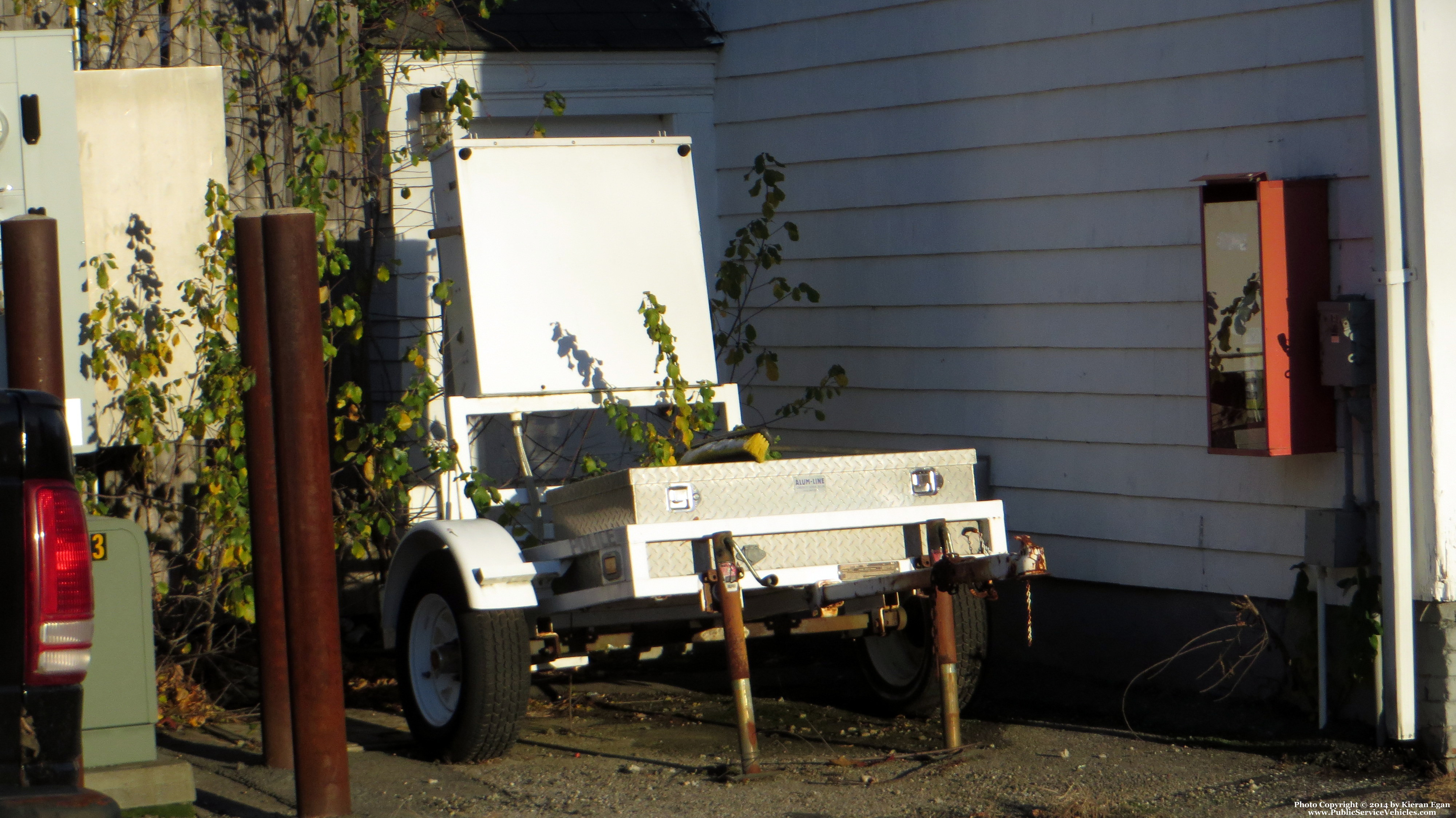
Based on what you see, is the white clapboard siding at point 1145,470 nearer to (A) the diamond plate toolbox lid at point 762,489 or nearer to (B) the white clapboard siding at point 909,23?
(A) the diamond plate toolbox lid at point 762,489

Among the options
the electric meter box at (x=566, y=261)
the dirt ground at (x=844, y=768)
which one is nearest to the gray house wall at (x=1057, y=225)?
the dirt ground at (x=844, y=768)

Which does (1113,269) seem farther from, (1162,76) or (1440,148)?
(1440,148)

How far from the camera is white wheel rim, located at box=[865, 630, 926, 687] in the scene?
6715mm

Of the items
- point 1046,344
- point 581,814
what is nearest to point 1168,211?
point 1046,344

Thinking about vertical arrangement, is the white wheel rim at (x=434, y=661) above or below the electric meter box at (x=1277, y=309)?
below

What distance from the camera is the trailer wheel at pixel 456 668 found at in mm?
5645

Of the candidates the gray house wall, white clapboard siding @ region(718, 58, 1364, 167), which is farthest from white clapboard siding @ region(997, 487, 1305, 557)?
white clapboard siding @ region(718, 58, 1364, 167)

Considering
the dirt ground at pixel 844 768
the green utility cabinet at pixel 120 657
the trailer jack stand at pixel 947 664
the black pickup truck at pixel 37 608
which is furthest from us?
the trailer jack stand at pixel 947 664

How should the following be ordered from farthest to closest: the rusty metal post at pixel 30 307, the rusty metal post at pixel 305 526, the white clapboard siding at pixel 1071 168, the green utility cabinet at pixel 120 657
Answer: the white clapboard siding at pixel 1071 168 → the rusty metal post at pixel 30 307 → the green utility cabinet at pixel 120 657 → the rusty metal post at pixel 305 526

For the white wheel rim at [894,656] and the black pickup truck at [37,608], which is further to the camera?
the white wheel rim at [894,656]

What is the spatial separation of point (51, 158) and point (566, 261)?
217cm

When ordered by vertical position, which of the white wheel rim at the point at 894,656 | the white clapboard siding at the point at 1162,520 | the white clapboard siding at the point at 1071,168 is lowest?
the white wheel rim at the point at 894,656

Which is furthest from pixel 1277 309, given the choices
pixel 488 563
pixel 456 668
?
pixel 456 668

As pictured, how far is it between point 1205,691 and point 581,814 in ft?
9.30
